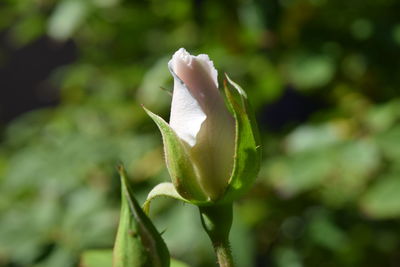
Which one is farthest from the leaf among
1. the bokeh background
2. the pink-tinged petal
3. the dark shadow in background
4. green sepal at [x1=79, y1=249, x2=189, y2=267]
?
the dark shadow in background

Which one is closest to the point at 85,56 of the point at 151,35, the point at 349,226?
the point at 151,35

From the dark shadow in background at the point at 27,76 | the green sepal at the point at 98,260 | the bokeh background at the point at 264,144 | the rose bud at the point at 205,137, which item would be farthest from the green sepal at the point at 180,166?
the dark shadow in background at the point at 27,76

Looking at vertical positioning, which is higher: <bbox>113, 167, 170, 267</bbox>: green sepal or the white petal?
the white petal

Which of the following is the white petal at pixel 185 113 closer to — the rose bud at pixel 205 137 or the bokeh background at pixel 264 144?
the rose bud at pixel 205 137

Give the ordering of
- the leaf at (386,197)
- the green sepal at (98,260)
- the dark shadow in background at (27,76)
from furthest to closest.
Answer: the dark shadow in background at (27,76), the leaf at (386,197), the green sepal at (98,260)

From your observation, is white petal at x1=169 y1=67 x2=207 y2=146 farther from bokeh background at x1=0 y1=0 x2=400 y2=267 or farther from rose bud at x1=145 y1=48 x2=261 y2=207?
bokeh background at x1=0 y1=0 x2=400 y2=267

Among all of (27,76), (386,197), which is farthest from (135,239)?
(27,76)
